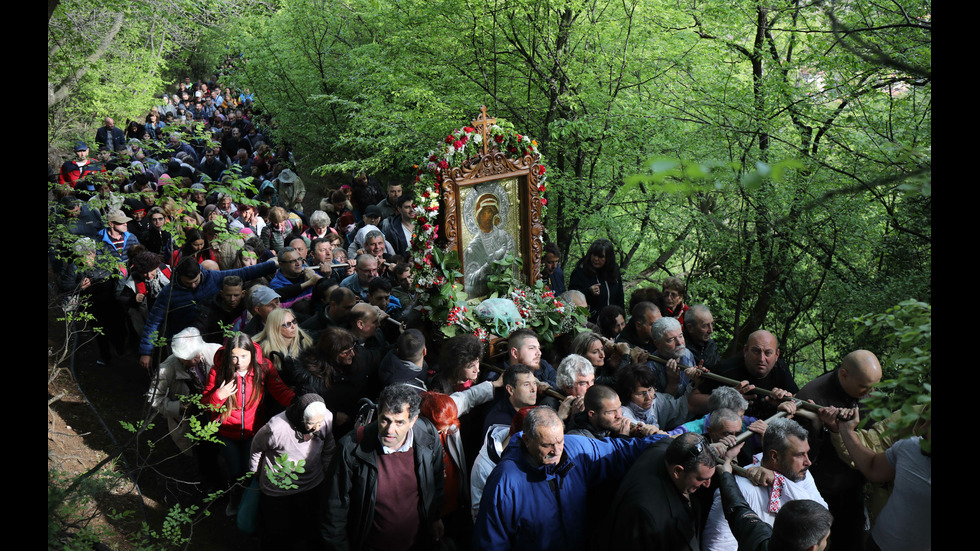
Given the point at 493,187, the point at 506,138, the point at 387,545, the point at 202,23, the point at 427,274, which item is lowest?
the point at 387,545

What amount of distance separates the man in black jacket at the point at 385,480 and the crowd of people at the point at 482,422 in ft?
0.05

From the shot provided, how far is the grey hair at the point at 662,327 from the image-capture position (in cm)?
639

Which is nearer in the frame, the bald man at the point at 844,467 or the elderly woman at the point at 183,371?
the bald man at the point at 844,467

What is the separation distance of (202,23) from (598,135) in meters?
8.27

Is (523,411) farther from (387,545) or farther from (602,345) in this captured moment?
(602,345)

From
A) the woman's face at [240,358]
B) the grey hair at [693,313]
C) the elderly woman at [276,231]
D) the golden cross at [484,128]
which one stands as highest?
the golden cross at [484,128]

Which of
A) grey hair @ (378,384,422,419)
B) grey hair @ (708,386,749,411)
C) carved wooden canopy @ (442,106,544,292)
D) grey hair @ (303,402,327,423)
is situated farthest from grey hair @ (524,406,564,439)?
carved wooden canopy @ (442,106,544,292)

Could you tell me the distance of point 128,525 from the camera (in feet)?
20.3

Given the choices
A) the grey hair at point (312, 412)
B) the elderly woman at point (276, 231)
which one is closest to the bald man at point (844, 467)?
the grey hair at point (312, 412)

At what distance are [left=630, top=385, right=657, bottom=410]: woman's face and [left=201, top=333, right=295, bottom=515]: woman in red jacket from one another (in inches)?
115

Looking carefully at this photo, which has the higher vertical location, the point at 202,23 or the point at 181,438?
the point at 202,23

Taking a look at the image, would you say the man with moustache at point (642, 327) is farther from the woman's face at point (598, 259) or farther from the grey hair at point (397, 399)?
the grey hair at point (397, 399)

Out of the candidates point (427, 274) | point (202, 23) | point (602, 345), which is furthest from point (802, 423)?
point (202, 23)

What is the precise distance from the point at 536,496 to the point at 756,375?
8.79 ft
